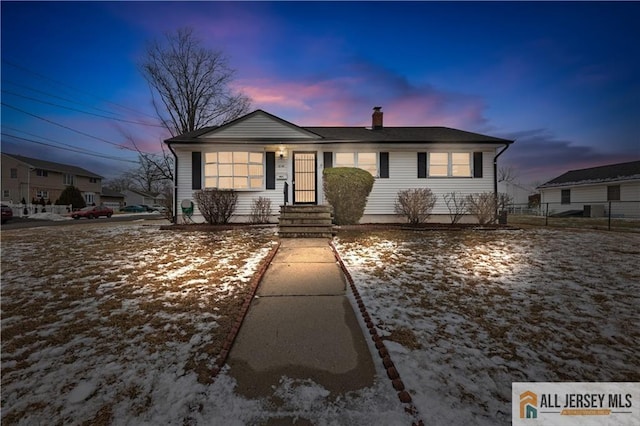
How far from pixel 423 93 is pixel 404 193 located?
459 inches

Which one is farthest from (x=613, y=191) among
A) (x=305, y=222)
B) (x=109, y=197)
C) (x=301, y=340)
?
(x=109, y=197)

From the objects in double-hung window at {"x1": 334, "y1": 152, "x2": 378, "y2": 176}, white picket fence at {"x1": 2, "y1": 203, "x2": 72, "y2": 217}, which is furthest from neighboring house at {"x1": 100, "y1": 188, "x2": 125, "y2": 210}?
double-hung window at {"x1": 334, "y1": 152, "x2": 378, "y2": 176}

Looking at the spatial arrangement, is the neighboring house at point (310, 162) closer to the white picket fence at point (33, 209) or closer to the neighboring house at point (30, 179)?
the white picket fence at point (33, 209)

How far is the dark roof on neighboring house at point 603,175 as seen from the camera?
2042 centimetres

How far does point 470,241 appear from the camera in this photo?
746cm

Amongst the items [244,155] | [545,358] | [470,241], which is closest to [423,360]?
[545,358]

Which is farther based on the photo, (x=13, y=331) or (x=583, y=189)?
(x=583, y=189)

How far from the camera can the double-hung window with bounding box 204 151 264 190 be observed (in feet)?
36.6

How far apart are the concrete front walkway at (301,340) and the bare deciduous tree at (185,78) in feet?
70.6

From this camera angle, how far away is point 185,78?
67.3 ft

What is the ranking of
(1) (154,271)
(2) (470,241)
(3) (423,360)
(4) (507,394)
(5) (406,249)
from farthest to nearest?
(2) (470,241) < (5) (406,249) < (1) (154,271) < (3) (423,360) < (4) (507,394)

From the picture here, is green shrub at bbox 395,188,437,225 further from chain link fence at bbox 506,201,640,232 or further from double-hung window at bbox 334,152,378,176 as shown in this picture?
chain link fence at bbox 506,201,640,232

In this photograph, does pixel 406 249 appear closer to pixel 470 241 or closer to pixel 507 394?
pixel 470 241

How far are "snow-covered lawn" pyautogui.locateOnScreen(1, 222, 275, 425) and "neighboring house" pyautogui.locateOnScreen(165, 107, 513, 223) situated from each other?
6.23m
